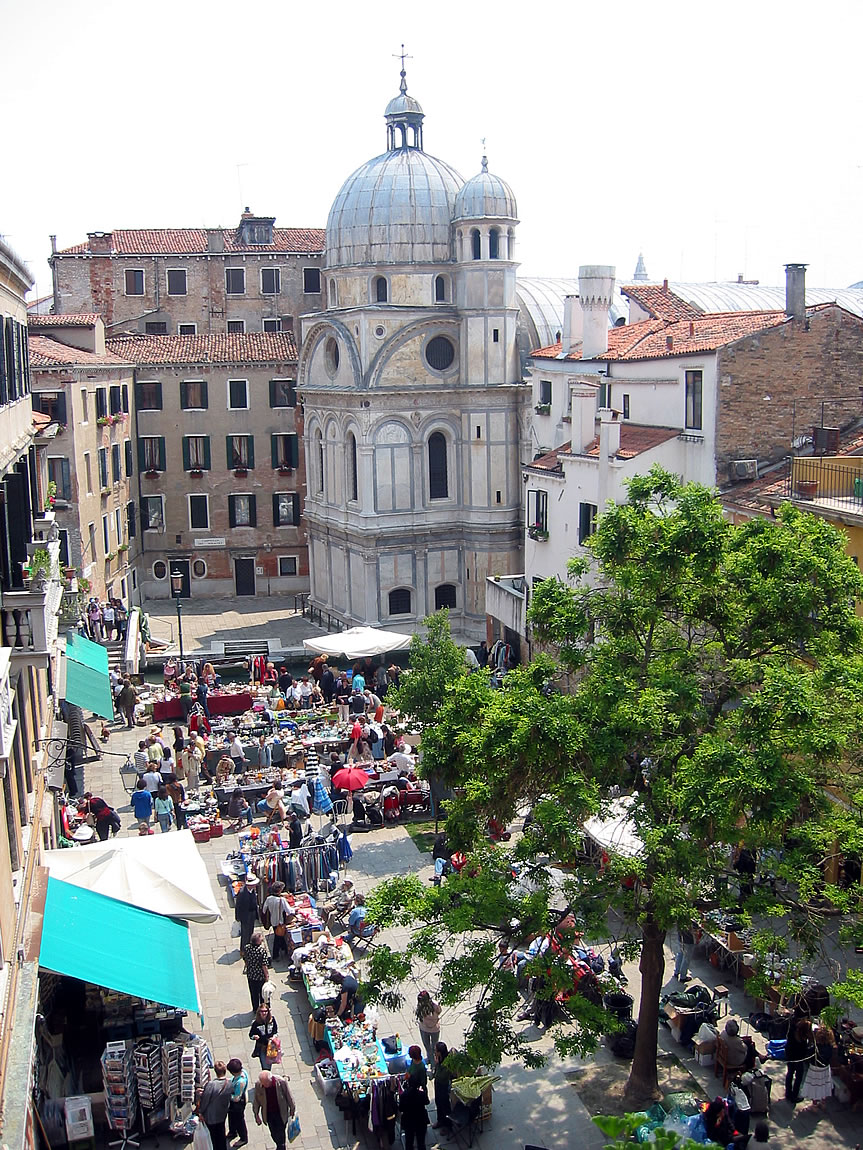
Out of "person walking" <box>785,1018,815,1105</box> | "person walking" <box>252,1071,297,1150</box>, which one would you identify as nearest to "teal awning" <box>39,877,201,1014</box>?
"person walking" <box>252,1071,297,1150</box>

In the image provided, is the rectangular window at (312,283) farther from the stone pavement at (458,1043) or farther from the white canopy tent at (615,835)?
the white canopy tent at (615,835)

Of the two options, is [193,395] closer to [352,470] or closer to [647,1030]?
[352,470]

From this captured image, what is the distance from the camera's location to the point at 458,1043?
16266mm

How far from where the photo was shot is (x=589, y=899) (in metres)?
13.5

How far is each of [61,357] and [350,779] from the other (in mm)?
19833

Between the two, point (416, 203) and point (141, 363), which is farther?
point (141, 363)

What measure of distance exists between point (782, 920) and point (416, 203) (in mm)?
29150

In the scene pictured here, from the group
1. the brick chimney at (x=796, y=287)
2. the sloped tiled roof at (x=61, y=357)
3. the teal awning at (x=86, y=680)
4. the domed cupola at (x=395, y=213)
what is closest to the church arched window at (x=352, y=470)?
the domed cupola at (x=395, y=213)

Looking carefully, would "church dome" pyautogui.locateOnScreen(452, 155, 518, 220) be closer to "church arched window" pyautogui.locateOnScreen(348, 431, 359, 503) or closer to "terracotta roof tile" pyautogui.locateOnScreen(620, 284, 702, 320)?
"terracotta roof tile" pyautogui.locateOnScreen(620, 284, 702, 320)

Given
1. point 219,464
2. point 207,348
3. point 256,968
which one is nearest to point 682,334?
point 256,968

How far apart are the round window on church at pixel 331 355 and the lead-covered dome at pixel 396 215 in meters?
2.64

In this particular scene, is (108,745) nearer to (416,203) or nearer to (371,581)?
(371,581)

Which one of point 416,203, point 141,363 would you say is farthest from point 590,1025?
point 141,363

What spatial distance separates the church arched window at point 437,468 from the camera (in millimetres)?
41250
